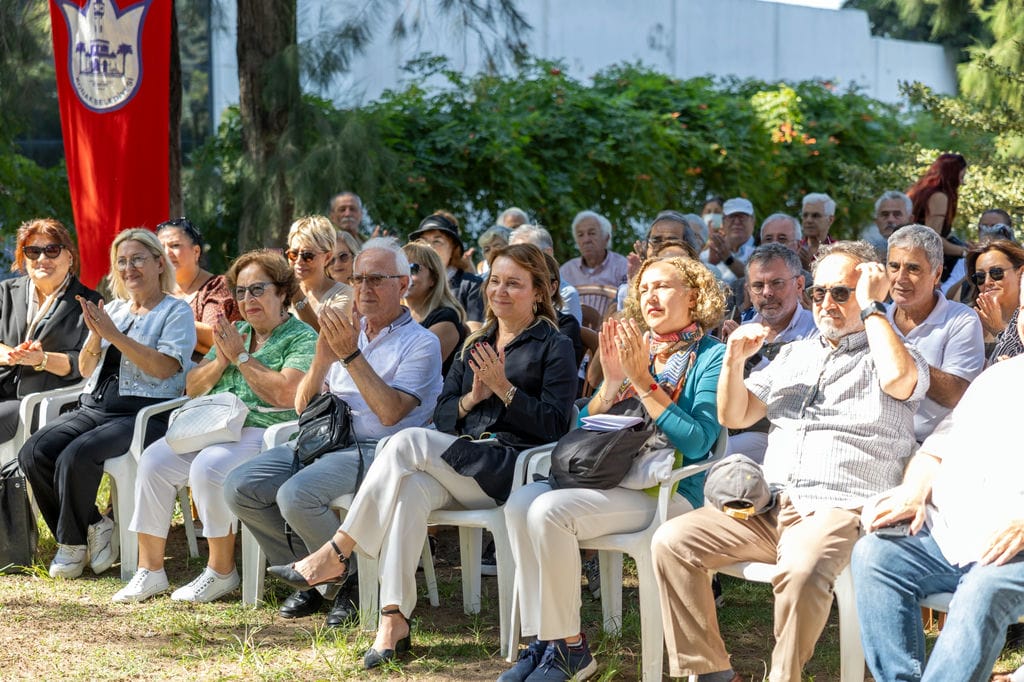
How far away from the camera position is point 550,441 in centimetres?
464

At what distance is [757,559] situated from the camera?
3.87m

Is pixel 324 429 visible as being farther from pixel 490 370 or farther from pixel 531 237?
pixel 531 237

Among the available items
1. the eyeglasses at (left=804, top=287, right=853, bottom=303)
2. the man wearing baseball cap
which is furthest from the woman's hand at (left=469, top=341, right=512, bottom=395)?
the man wearing baseball cap

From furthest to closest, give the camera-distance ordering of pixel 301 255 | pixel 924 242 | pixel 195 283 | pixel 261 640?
pixel 195 283
pixel 301 255
pixel 261 640
pixel 924 242

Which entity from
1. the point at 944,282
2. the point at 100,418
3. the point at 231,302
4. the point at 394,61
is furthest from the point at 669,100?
the point at 100,418

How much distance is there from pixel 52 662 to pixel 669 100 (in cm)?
868

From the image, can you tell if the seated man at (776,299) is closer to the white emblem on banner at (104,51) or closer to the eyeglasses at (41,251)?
the eyeglasses at (41,251)

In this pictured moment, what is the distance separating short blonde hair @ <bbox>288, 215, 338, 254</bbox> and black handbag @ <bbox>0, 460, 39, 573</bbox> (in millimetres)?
1686

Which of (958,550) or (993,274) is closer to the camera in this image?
(958,550)

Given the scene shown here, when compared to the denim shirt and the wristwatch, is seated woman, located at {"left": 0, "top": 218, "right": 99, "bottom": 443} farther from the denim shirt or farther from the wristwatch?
the wristwatch

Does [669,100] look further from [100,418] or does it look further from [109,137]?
[100,418]

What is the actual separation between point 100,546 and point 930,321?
3786 millimetres

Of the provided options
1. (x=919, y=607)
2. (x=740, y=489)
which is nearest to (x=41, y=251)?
(x=740, y=489)

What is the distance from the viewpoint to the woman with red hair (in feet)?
23.4
